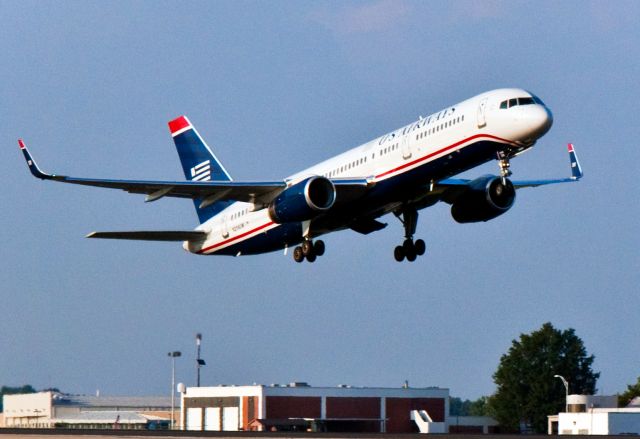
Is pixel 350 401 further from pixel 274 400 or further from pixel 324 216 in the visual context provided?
pixel 324 216

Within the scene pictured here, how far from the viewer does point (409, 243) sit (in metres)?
67.4

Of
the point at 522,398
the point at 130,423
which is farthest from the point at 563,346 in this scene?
the point at 130,423

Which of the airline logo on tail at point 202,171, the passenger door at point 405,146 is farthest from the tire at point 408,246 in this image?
the airline logo on tail at point 202,171

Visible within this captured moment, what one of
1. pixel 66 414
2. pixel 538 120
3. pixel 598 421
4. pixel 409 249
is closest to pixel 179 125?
pixel 409 249

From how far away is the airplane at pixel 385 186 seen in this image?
187 ft

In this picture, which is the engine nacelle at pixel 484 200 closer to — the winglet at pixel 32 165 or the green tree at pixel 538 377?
the winglet at pixel 32 165

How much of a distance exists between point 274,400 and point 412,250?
35.7m

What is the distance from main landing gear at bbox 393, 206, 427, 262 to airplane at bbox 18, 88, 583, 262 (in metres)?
0.05

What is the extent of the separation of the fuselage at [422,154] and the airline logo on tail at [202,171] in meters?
12.4

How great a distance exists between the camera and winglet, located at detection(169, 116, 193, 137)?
83875 mm

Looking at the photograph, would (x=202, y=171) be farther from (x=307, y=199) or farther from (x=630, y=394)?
(x=630, y=394)

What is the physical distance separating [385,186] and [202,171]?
74.9 feet

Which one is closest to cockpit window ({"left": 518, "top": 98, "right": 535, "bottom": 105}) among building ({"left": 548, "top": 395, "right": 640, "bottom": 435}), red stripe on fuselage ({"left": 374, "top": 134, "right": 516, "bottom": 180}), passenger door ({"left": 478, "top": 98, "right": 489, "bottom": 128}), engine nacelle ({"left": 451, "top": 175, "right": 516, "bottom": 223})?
passenger door ({"left": 478, "top": 98, "right": 489, "bottom": 128})

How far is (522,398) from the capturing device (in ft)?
482
